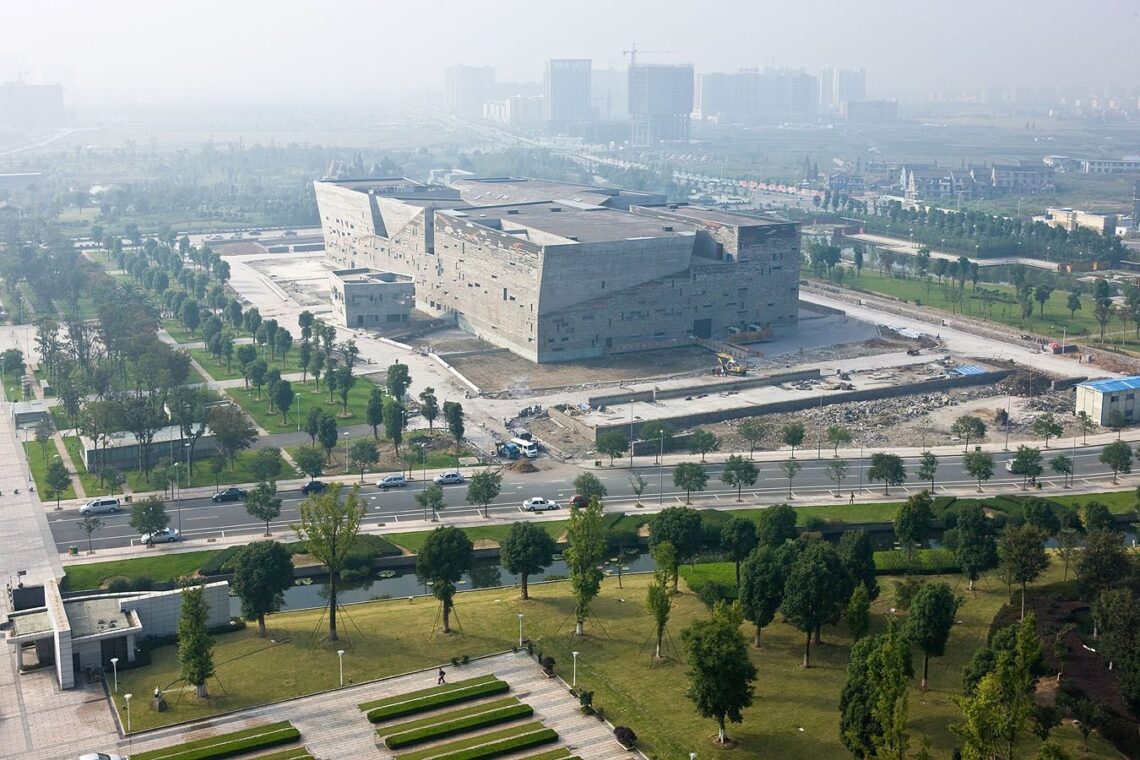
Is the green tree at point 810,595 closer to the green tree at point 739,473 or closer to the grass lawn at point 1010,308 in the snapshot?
the green tree at point 739,473

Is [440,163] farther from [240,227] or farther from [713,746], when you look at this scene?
[713,746]

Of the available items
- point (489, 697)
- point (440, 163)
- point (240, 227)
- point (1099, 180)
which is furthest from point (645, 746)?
point (440, 163)

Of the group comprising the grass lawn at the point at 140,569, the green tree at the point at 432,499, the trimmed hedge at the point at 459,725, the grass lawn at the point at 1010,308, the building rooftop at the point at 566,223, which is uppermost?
the building rooftop at the point at 566,223

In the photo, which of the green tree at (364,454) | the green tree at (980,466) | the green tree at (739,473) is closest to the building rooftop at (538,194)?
the green tree at (364,454)

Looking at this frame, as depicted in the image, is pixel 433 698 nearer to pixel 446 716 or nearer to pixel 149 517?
pixel 446 716

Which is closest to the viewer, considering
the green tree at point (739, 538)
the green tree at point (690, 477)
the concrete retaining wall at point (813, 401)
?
the green tree at point (739, 538)

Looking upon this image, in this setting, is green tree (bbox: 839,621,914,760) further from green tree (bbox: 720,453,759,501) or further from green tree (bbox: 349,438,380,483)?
green tree (bbox: 349,438,380,483)
